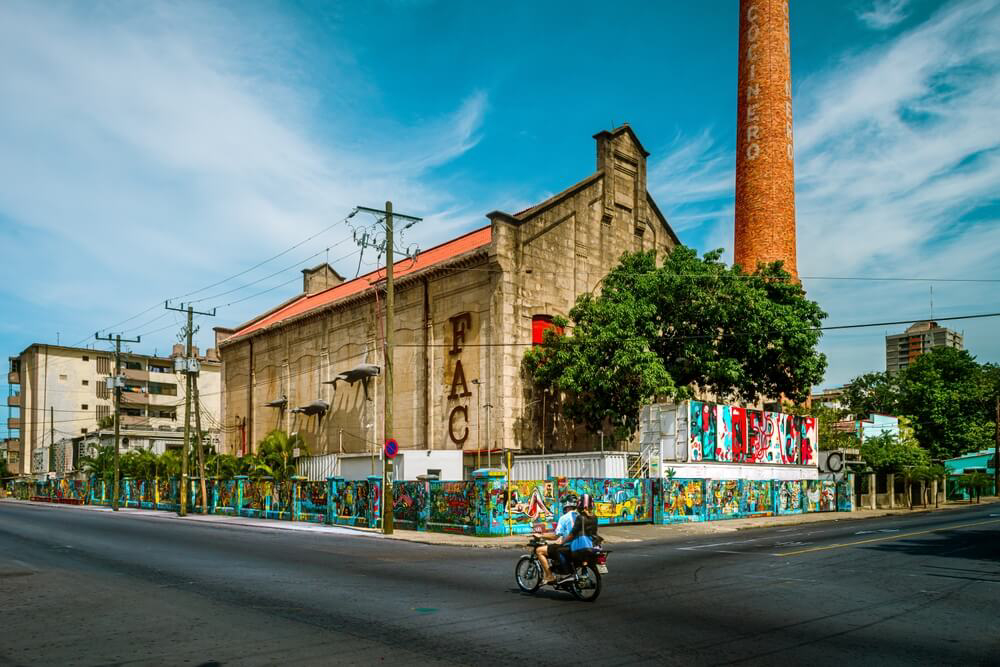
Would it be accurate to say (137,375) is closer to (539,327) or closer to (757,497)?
(539,327)

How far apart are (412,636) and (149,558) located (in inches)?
437

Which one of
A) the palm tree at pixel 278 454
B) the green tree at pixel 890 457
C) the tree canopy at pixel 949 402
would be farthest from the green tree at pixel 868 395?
the palm tree at pixel 278 454

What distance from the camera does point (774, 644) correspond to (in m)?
9.22

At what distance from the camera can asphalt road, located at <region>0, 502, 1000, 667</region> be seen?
343 inches

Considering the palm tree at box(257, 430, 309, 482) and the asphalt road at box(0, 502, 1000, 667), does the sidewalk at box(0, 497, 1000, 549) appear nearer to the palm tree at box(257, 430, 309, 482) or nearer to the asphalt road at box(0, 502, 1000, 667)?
the asphalt road at box(0, 502, 1000, 667)

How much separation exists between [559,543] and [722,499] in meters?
24.3

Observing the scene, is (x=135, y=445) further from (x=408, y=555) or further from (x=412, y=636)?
(x=412, y=636)

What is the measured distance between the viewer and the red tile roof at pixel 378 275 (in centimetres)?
4429

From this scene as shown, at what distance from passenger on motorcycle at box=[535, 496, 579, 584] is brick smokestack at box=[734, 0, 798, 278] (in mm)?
39639

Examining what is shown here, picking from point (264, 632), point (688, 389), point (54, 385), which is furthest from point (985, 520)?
point (54, 385)

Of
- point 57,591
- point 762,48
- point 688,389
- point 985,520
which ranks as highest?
point 762,48

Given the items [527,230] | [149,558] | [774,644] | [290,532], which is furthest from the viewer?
[527,230]

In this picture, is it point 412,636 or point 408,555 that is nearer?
point 412,636

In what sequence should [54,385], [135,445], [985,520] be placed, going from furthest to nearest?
[54,385] < [135,445] < [985,520]
